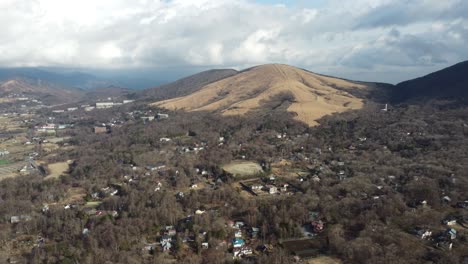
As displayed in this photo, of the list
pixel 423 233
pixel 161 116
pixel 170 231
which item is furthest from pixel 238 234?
pixel 161 116

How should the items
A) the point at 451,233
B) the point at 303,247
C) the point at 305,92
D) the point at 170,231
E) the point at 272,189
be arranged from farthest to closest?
the point at 305,92
the point at 272,189
the point at 170,231
the point at 303,247
the point at 451,233

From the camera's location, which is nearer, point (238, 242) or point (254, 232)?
point (238, 242)

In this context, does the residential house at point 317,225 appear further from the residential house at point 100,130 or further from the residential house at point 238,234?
the residential house at point 100,130

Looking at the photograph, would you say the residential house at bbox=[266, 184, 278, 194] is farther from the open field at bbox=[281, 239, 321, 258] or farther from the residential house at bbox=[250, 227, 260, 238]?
the open field at bbox=[281, 239, 321, 258]

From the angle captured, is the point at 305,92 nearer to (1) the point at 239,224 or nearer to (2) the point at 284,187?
(2) the point at 284,187

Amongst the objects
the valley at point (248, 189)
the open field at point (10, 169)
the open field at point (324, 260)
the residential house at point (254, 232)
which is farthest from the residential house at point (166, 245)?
the open field at point (10, 169)

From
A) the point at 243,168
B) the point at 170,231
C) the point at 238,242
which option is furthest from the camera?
the point at 243,168

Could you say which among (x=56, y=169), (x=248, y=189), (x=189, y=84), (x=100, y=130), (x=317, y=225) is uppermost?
(x=189, y=84)
